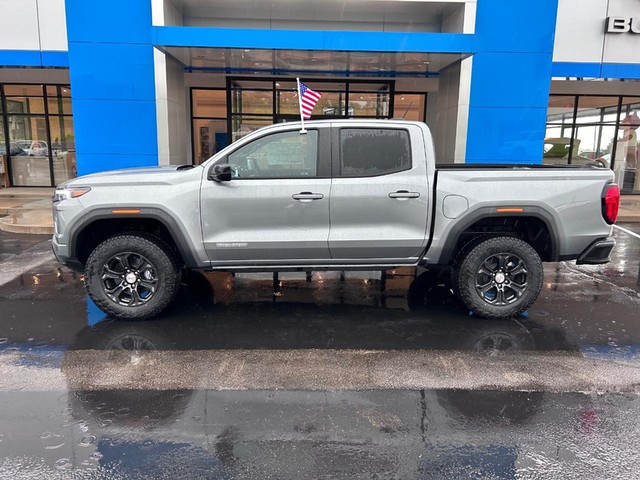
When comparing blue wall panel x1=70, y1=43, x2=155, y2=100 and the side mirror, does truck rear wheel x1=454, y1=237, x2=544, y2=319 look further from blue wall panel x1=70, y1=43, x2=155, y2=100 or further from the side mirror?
blue wall panel x1=70, y1=43, x2=155, y2=100

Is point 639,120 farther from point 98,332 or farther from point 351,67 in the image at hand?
point 98,332

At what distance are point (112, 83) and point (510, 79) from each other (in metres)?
8.95

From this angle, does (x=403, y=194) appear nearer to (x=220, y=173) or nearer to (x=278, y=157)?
(x=278, y=157)

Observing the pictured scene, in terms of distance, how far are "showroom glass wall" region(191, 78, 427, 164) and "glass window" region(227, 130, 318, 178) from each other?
1055cm

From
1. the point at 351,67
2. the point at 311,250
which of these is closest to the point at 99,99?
the point at 351,67

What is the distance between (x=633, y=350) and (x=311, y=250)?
10.6 feet

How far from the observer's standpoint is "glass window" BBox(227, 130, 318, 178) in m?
5.31

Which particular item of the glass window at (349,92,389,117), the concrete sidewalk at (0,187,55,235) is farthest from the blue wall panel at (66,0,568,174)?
the glass window at (349,92,389,117)

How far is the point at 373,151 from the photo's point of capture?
5441mm

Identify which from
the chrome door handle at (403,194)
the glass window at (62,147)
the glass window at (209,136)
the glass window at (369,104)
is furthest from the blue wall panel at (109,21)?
the chrome door handle at (403,194)

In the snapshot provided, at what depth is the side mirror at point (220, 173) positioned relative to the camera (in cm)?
504

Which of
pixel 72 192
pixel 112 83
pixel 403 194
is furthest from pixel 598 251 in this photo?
pixel 112 83

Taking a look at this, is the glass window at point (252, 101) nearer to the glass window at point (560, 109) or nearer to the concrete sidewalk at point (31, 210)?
the concrete sidewalk at point (31, 210)

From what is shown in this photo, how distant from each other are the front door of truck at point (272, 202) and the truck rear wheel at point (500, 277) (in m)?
1.57
